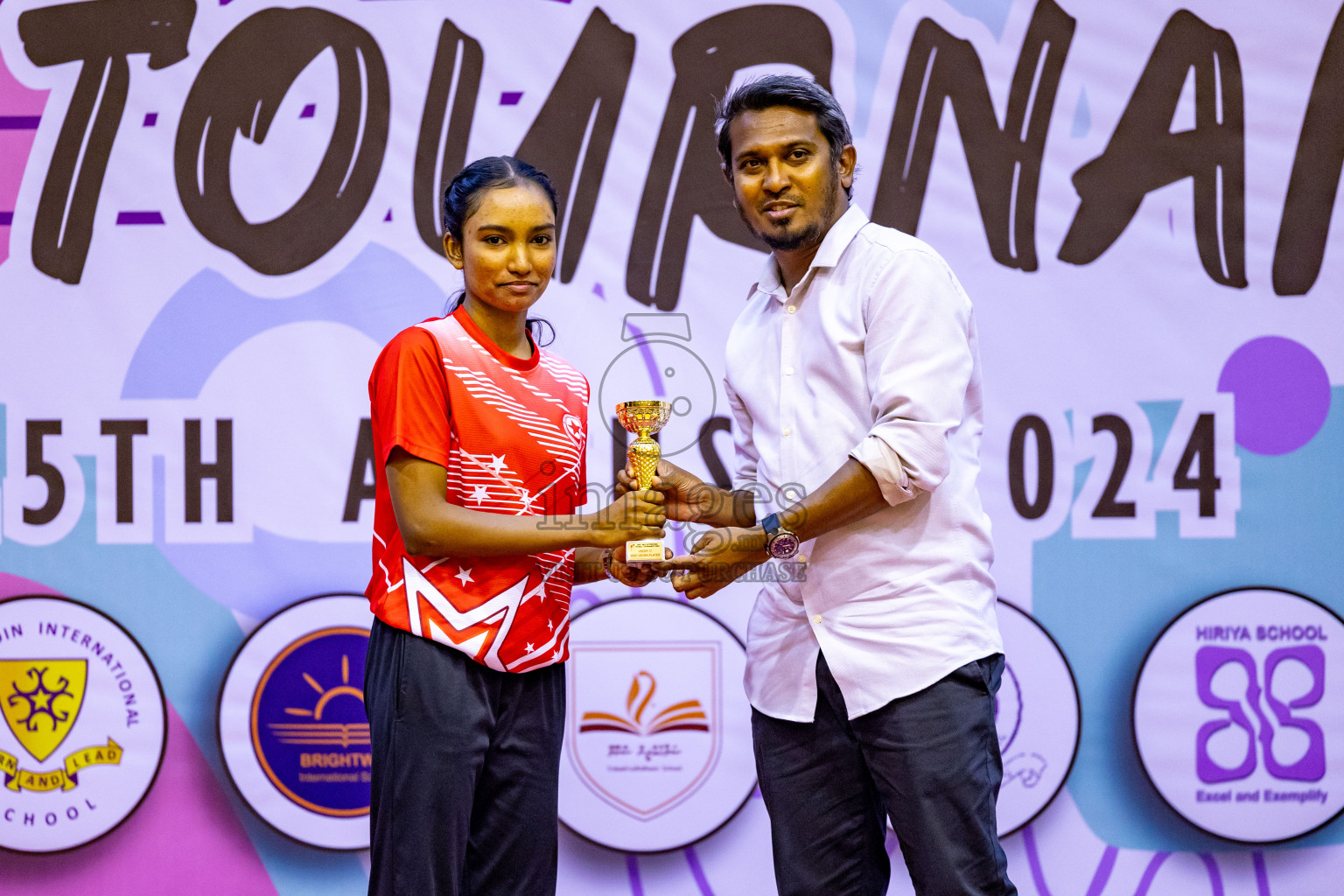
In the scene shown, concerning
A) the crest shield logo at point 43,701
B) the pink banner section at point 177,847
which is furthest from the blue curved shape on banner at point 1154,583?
the crest shield logo at point 43,701

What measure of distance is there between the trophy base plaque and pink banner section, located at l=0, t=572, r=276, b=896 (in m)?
1.93

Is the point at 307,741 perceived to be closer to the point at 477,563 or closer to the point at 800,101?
the point at 477,563

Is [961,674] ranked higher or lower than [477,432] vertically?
lower

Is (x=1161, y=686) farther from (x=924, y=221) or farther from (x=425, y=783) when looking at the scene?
(x=425, y=783)

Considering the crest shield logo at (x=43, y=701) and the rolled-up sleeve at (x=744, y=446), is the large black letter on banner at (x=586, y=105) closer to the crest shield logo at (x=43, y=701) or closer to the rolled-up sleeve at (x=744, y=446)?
the rolled-up sleeve at (x=744, y=446)

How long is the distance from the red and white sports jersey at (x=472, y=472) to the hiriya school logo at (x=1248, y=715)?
2.01 m

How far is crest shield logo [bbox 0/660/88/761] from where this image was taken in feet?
10.3

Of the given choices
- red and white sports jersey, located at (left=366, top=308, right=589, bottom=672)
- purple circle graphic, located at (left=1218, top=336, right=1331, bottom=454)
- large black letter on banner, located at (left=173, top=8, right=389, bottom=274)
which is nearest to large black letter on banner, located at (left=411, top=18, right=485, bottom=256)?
large black letter on banner, located at (left=173, top=8, right=389, bottom=274)

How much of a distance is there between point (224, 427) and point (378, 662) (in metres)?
1.53

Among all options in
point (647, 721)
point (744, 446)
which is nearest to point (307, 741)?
point (647, 721)

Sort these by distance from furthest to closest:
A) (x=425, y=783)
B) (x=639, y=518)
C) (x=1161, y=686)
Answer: (x=1161, y=686), (x=639, y=518), (x=425, y=783)

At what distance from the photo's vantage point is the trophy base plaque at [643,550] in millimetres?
1975

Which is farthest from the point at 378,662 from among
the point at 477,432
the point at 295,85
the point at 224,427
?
the point at 295,85

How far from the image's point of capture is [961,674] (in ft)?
6.07
